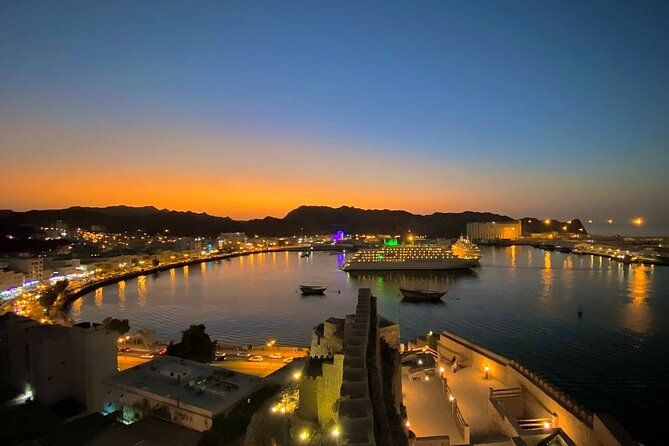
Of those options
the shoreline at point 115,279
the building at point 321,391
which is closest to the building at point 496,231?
the shoreline at point 115,279

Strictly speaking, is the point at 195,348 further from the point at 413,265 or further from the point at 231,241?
the point at 231,241

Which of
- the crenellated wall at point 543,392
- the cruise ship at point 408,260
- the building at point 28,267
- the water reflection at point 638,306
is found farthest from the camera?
the cruise ship at point 408,260

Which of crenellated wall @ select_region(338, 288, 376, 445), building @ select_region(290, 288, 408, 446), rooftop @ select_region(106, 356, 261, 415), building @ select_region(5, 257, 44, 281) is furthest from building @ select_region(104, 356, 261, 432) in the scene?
building @ select_region(5, 257, 44, 281)

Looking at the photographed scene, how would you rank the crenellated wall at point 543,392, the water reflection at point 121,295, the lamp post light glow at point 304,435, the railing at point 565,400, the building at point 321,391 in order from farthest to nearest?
the water reflection at point 121,295 < the railing at point 565,400 < the crenellated wall at point 543,392 < the lamp post light glow at point 304,435 < the building at point 321,391

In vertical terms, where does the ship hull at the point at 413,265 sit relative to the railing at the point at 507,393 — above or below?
below

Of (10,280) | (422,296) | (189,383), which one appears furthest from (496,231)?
(189,383)

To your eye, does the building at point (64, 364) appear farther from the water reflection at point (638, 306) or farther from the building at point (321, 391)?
the water reflection at point (638, 306)
